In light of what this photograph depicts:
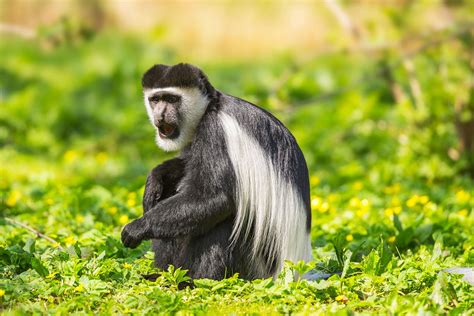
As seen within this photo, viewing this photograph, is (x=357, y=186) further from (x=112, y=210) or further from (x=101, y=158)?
(x=101, y=158)

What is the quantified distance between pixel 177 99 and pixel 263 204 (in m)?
0.73

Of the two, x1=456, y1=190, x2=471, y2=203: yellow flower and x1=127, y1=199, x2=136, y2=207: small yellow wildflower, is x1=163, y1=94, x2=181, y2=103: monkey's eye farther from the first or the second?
x1=456, y1=190, x2=471, y2=203: yellow flower

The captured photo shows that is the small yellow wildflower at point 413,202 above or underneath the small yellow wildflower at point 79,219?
underneath

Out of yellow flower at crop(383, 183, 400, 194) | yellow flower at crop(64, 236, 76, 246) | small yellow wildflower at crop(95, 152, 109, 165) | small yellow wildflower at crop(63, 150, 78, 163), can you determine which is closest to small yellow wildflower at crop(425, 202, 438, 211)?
yellow flower at crop(383, 183, 400, 194)

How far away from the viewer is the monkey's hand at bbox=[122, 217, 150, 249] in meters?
3.59

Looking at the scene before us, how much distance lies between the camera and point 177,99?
383cm

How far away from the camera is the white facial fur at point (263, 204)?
3533 mm

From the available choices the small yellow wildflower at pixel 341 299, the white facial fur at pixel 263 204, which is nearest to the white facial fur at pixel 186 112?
the white facial fur at pixel 263 204

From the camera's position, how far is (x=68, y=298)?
3.11 meters

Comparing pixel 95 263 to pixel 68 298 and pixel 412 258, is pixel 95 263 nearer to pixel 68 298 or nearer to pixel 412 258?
pixel 68 298

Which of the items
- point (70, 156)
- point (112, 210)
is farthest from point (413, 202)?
point (70, 156)

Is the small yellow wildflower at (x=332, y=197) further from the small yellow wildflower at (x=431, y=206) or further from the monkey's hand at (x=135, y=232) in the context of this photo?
the monkey's hand at (x=135, y=232)

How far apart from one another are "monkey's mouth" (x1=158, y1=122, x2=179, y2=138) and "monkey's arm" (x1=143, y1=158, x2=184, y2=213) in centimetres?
13

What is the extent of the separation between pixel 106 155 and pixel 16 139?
1124 millimetres
